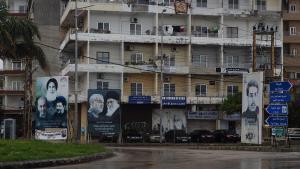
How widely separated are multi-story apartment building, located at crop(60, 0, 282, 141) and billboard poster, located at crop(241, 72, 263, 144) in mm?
25484

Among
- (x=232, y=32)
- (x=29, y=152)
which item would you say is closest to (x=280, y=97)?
(x=29, y=152)

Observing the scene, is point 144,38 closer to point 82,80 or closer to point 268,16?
point 82,80

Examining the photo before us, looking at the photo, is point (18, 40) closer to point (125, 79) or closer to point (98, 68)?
point (98, 68)

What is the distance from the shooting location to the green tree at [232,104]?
2537 inches

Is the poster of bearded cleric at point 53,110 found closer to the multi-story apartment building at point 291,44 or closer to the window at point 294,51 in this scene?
the multi-story apartment building at point 291,44

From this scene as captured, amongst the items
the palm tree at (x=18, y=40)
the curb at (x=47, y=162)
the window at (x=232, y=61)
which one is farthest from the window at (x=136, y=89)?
the curb at (x=47, y=162)

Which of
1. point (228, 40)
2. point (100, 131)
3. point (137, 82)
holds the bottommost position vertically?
point (100, 131)

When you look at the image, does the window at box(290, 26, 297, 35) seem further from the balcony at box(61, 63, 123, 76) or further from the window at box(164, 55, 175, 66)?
the balcony at box(61, 63, 123, 76)

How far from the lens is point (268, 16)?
73.2 m

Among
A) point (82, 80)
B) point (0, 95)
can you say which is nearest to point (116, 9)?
point (82, 80)

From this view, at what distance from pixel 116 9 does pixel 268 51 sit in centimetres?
1895

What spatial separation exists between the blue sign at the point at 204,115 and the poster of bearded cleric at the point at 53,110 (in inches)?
1261

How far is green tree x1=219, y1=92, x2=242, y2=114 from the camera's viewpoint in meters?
64.4

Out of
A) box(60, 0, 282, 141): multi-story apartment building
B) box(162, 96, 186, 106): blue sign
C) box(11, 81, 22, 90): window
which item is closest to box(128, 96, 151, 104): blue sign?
box(60, 0, 282, 141): multi-story apartment building
